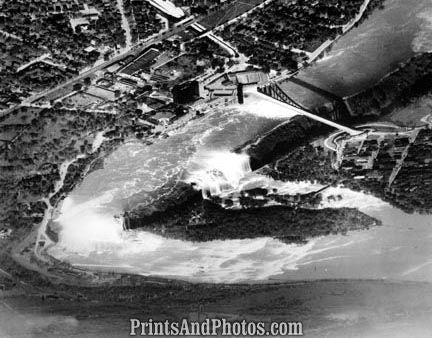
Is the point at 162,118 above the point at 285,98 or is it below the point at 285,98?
below

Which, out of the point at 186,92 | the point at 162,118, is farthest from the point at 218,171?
the point at 186,92

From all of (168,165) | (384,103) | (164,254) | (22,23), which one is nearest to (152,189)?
(168,165)

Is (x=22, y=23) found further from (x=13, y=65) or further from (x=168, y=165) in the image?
(x=168, y=165)

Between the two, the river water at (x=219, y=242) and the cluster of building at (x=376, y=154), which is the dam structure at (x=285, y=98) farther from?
the cluster of building at (x=376, y=154)

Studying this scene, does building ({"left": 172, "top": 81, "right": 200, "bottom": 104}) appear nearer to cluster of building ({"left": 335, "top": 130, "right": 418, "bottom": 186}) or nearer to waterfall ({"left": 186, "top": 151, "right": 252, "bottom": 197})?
waterfall ({"left": 186, "top": 151, "right": 252, "bottom": 197})

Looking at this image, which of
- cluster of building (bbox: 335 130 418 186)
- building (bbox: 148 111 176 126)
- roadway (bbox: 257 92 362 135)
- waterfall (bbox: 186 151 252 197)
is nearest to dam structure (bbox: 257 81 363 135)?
roadway (bbox: 257 92 362 135)

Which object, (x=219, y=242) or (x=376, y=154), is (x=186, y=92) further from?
(x=376, y=154)
